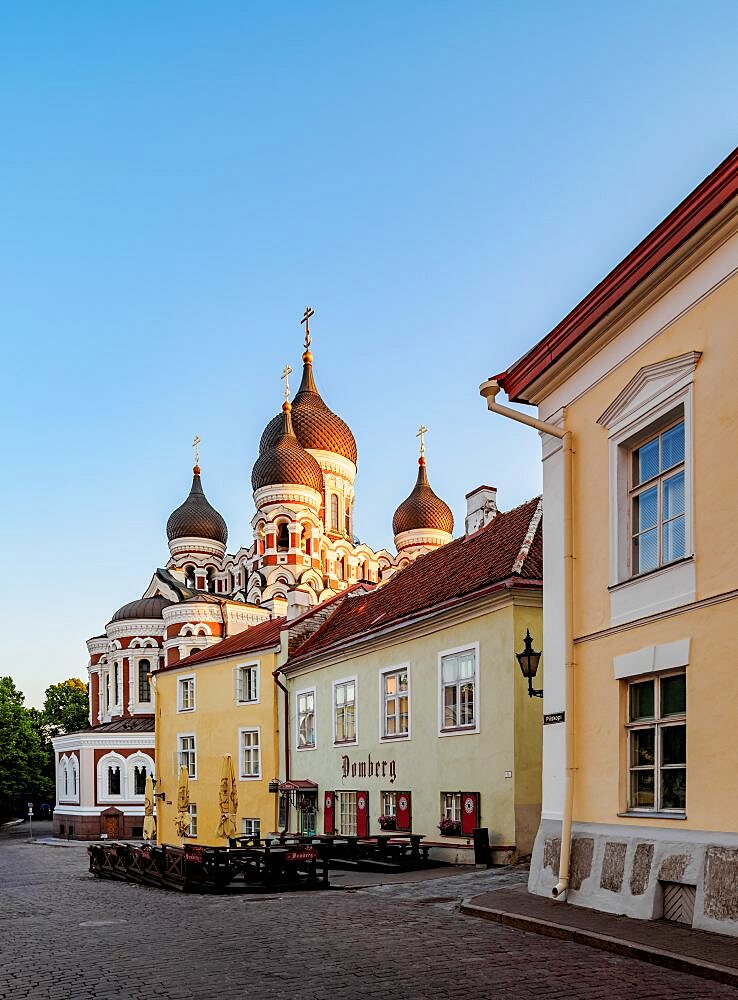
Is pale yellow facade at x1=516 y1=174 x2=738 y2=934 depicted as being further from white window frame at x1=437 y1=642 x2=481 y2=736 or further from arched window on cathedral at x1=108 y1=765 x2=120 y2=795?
arched window on cathedral at x1=108 y1=765 x2=120 y2=795

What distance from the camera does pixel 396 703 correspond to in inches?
937

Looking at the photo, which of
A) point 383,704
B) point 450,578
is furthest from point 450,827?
point 450,578

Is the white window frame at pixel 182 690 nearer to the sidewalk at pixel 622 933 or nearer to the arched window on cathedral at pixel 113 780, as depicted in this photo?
the arched window on cathedral at pixel 113 780

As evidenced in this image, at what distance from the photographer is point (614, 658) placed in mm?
12344

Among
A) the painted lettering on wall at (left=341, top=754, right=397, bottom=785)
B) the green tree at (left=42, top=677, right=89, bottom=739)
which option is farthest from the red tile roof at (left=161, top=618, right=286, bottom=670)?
the green tree at (left=42, top=677, right=89, bottom=739)

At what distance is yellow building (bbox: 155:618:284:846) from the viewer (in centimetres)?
3159

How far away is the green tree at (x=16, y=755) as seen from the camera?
70.2 m

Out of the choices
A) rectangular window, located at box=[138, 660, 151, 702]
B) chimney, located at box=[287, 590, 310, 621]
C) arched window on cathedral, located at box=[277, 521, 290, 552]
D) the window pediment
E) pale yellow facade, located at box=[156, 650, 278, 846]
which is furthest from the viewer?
rectangular window, located at box=[138, 660, 151, 702]

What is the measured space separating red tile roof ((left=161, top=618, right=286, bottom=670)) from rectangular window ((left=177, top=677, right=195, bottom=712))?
57 centimetres

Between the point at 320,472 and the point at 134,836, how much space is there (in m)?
24.6

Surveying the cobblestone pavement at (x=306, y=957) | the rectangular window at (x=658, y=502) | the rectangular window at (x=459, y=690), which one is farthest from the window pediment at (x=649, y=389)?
the rectangular window at (x=459, y=690)

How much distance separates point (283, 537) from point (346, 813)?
4149 centimetres

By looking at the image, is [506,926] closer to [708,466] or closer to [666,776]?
[666,776]

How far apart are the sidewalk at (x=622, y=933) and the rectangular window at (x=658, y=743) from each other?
124 cm
